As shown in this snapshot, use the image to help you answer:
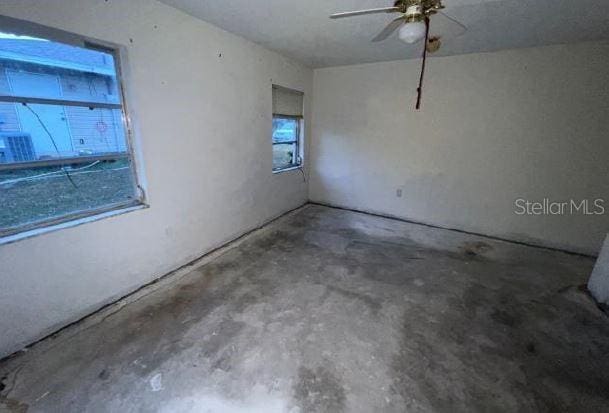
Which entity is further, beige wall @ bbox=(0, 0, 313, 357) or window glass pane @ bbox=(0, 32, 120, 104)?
beige wall @ bbox=(0, 0, 313, 357)

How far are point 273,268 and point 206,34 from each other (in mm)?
2417

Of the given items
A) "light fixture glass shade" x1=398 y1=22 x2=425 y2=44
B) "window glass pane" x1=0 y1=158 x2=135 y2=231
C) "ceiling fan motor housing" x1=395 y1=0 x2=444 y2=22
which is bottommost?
Result: "window glass pane" x1=0 y1=158 x2=135 y2=231

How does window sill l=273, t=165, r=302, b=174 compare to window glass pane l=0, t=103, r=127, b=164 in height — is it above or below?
below

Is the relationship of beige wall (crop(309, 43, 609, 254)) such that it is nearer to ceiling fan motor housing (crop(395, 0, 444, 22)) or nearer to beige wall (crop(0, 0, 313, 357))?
beige wall (crop(0, 0, 313, 357))

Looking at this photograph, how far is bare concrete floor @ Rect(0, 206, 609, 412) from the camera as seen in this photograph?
144 cm

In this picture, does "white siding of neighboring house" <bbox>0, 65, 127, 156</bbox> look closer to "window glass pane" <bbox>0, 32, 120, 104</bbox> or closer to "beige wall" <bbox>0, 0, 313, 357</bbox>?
"window glass pane" <bbox>0, 32, 120, 104</bbox>

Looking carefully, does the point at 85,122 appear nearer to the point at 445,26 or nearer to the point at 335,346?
the point at 335,346

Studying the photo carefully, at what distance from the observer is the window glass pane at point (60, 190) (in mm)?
1620

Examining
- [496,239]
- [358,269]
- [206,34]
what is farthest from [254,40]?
[496,239]

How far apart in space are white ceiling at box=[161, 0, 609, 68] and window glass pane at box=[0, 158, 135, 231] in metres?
1.47

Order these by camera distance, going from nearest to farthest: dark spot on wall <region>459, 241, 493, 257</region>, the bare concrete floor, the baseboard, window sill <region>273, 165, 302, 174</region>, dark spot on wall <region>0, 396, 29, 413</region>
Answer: dark spot on wall <region>0, 396, 29, 413</region>, the bare concrete floor, dark spot on wall <region>459, 241, 493, 257</region>, the baseboard, window sill <region>273, 165, 302, 174</region>

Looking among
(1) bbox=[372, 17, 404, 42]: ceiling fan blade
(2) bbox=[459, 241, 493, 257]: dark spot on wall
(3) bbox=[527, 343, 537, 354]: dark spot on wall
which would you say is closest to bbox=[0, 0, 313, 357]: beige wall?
(1) bbox=[372, 17, 404, 42]: ceiling fan blade

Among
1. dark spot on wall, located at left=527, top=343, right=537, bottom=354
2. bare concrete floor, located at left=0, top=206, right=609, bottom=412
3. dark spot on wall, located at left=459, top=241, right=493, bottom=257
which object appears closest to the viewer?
bare concrete floor, located at left=0, top=206, right=609, bottom=412

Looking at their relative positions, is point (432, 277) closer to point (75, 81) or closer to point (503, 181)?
point (503, 181)
